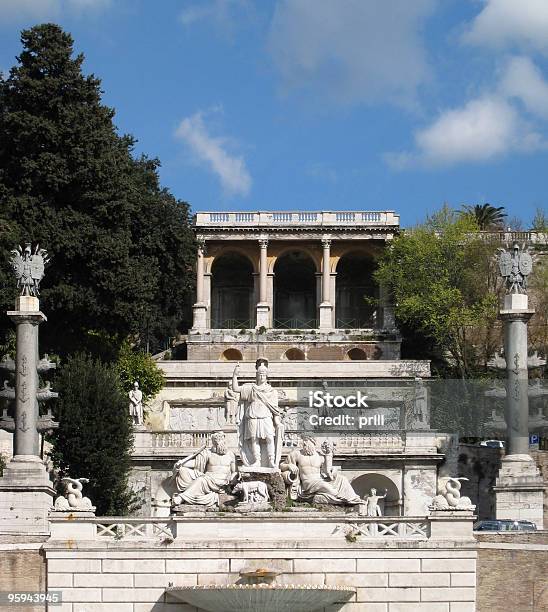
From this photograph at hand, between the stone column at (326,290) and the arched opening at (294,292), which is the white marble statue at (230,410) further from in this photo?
the arched opening at (294,292)

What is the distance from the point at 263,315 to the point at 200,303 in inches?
124

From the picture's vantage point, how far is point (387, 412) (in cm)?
6094

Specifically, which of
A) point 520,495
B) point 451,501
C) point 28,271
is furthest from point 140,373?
point 451,501

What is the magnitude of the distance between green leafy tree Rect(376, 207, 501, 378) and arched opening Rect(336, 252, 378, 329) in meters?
9.12

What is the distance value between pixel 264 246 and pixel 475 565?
4544cm

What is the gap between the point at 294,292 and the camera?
9119cm

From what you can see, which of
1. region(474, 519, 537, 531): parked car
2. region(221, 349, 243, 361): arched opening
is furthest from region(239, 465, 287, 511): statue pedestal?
region(221, 349, 243, 361): arched opening

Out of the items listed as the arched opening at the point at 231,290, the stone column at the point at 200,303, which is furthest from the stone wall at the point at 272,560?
the arched opening at the point at 231,290

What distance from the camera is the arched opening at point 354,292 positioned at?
87.6 metres

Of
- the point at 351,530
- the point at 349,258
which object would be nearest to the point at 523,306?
the point at 351,530

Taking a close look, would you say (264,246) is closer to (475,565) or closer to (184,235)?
(184,235)

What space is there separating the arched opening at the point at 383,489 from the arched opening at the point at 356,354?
2242cm

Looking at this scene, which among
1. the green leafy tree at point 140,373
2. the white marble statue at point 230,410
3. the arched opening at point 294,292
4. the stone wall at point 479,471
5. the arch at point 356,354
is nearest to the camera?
the stone wall at point 479,471

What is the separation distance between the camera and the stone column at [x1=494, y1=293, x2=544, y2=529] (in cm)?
4978
